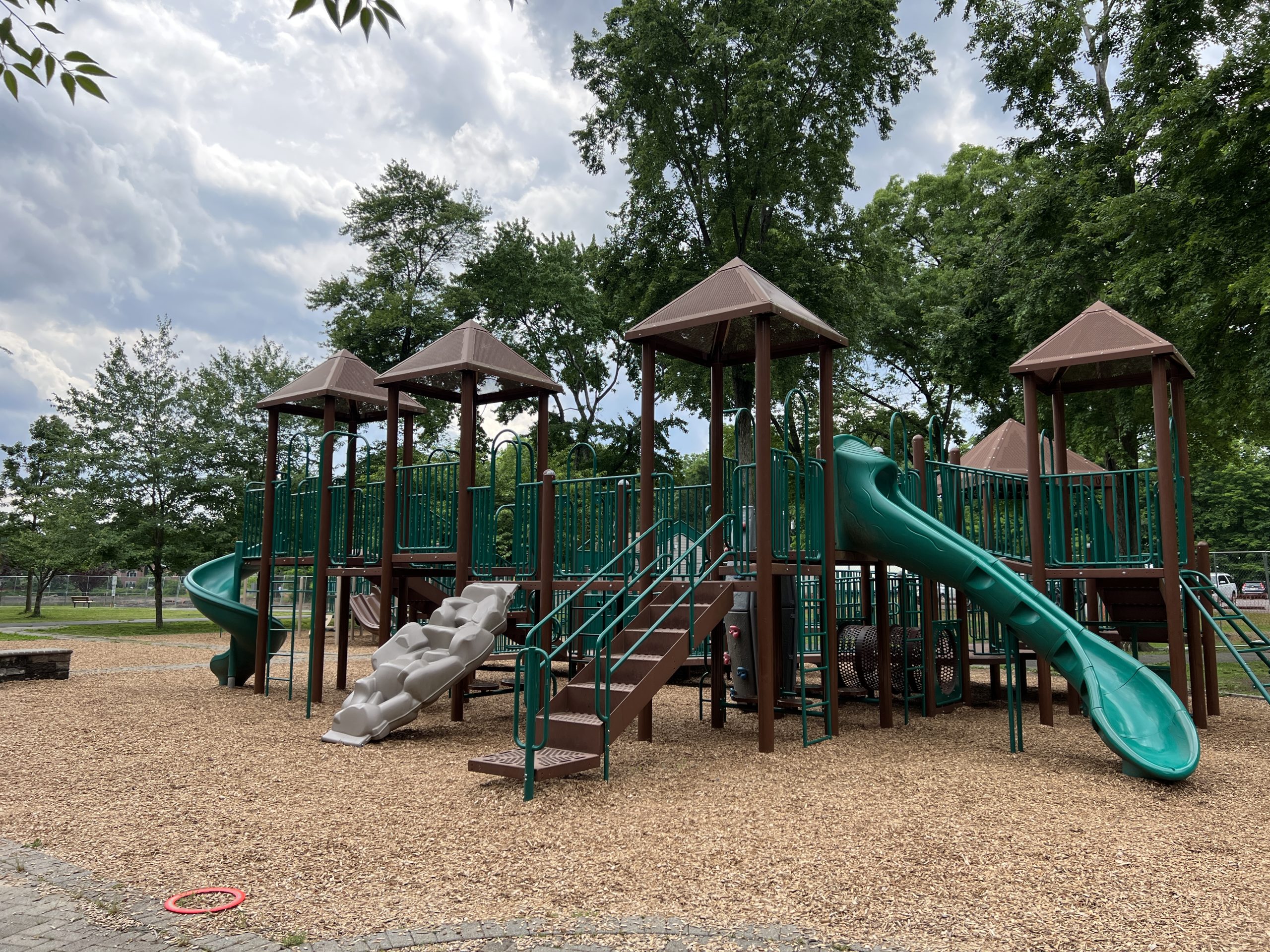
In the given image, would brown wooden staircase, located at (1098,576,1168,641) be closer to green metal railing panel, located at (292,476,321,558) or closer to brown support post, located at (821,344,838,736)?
brown support post, located at (821,344,838,736)

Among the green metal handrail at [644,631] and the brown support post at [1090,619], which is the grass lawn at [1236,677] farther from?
the green metal handrail at [644,631]

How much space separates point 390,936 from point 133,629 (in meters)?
28.3

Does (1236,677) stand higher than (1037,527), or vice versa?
(1037,527)

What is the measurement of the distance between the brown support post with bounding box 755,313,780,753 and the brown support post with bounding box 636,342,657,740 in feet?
3.77

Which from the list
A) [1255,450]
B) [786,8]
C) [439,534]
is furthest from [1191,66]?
[1255,450]

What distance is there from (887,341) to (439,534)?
22663 mm

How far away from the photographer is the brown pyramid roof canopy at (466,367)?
34.8 ft

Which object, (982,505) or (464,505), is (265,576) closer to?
(464,505)

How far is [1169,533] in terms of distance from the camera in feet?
31.5

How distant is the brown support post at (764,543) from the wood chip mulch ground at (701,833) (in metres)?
0.50

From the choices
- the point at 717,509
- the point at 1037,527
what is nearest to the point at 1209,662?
the point at 1037,527

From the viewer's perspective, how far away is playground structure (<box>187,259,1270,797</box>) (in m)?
7.90

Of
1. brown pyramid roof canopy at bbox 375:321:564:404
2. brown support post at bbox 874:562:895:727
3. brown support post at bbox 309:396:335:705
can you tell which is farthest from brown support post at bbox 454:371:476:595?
brown support post at bbox 874:562:895:727

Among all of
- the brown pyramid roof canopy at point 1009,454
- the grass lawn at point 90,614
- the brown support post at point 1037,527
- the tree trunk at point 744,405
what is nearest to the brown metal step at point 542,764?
the brown support post at point 1037,527
